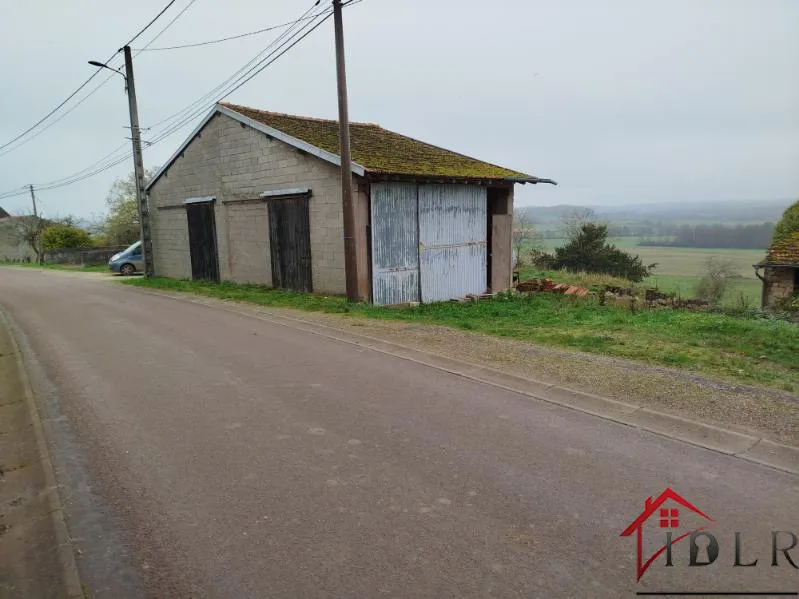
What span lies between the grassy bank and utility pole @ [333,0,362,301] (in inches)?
31.6

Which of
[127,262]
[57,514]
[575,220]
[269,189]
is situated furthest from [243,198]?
[575,220]

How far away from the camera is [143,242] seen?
70.2 ft

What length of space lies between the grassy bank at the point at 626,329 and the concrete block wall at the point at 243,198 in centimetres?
173

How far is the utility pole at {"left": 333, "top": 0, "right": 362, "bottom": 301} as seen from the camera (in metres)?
11.9

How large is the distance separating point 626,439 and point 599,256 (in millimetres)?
34233

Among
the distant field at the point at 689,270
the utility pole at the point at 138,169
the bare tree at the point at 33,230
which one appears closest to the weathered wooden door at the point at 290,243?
the utility pole at the point at 138,169

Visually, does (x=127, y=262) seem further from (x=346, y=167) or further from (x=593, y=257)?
(x=593, y=257)

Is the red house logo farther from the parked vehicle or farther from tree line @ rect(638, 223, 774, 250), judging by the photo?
tree line @ rect(638, 223, 774, 250)

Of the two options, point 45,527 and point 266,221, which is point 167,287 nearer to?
→ point 266,221

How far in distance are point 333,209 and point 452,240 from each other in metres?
3.75

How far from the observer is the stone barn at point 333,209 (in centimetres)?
1374

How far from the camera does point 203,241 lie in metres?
19.4

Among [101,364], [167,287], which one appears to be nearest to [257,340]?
[101,364]

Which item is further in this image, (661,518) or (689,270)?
(689,270)
